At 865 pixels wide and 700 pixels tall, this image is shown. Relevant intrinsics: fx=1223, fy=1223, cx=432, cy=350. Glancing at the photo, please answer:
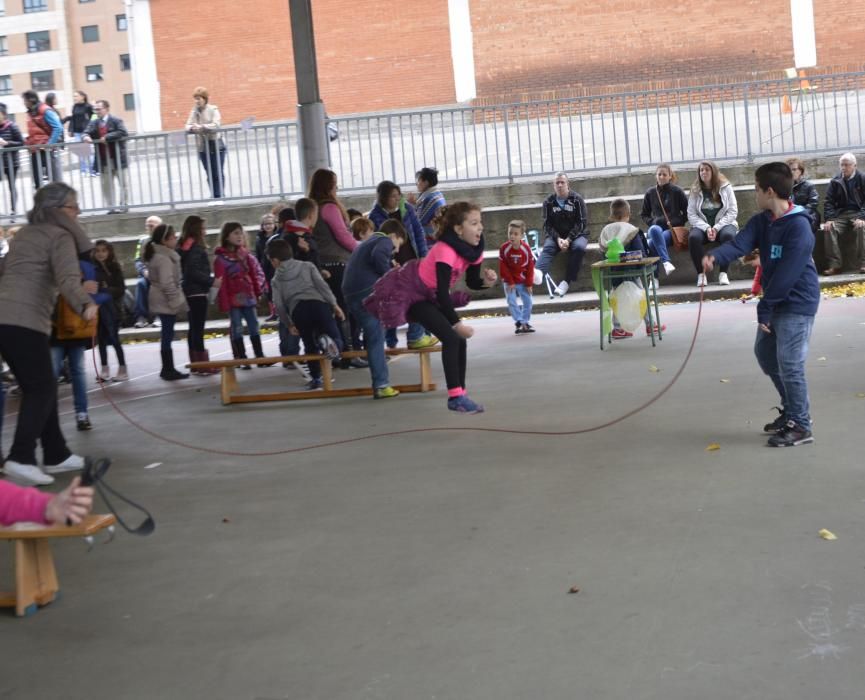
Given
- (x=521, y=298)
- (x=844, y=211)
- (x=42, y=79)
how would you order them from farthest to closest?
(x=42, y=79), (x=844, y=211), (x=521, y=298)

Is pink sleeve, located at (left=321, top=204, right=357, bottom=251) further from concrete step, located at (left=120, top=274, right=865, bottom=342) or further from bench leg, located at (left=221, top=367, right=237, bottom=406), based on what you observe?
concrete step, located at (left=120, top=274, right=865, bottom=342)

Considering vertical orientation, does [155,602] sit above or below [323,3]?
below

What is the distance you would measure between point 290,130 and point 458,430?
14.1 m

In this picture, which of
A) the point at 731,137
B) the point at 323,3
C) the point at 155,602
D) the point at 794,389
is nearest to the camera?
the point at 155,602

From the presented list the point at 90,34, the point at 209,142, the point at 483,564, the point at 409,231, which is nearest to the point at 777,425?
the point at 483,564

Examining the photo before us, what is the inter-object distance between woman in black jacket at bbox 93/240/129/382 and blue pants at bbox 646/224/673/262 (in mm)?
7896

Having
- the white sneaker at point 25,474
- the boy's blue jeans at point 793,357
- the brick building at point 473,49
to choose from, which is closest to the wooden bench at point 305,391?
the white sneaker at point 25,474

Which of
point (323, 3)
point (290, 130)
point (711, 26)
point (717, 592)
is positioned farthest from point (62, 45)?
point (717, 592)

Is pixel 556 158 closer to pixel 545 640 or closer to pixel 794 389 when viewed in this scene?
pixel 794 389

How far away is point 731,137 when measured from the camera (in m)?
21.8

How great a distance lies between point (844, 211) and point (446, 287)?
35.2 ft

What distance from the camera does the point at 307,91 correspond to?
17812 millimetres

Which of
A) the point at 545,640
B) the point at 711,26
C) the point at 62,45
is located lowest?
the point at 545,640

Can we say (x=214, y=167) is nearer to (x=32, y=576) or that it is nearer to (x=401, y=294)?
(x=401, y=294)
